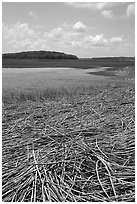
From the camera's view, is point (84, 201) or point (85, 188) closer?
point (84, 201)

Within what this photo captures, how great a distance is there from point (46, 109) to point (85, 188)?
1992mm

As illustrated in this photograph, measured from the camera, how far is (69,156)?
2.24 metres

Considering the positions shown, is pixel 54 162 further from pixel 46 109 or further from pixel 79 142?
pixel 46 109

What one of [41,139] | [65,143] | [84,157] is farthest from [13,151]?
[84,157]

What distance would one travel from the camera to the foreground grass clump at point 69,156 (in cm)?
186

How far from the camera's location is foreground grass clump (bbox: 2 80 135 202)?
186 centimetres

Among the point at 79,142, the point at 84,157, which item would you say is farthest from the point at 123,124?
the point at 84,157

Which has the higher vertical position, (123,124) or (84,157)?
(123,124)

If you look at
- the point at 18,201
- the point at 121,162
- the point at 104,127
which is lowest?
the point at 18,201

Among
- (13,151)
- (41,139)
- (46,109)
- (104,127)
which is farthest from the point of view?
(46,109)

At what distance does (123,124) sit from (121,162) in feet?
2.67

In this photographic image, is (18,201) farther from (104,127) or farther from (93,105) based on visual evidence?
(93,105)

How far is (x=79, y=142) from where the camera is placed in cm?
247

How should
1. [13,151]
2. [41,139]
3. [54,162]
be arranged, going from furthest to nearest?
[41,139] → [13,151] → [54,162]
